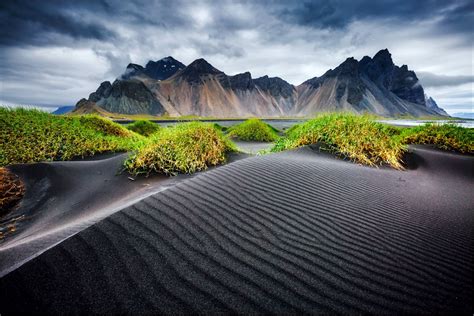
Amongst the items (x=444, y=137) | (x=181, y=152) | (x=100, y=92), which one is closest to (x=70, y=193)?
(x=181, y=152)

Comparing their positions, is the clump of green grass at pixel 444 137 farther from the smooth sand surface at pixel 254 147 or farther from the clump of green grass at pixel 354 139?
the smooth sand surface at pixel 254 147

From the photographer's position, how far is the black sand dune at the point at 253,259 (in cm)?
144

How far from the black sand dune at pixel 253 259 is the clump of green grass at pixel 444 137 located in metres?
4.91

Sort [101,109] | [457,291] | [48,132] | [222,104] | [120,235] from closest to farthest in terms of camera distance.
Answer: [457,291]
[120,235]
[48,132]
[101,109]
[222,104]

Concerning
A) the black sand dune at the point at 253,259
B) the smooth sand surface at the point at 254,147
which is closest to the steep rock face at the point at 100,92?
the smooth sand surface at the point at 254,147

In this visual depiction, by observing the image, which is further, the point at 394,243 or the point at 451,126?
the point at 451,126

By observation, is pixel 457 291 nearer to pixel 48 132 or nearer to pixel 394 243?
pixel 394 243

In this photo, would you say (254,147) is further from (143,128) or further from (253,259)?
(253,259)

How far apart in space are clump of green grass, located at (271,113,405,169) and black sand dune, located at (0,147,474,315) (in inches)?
105

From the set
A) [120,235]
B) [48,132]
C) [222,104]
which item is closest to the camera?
[120,235]

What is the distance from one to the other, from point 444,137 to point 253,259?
26.8 feet

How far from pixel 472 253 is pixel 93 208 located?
178 inches

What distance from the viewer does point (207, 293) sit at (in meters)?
1.51

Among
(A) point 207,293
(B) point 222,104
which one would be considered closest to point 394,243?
(A) point 207,293
